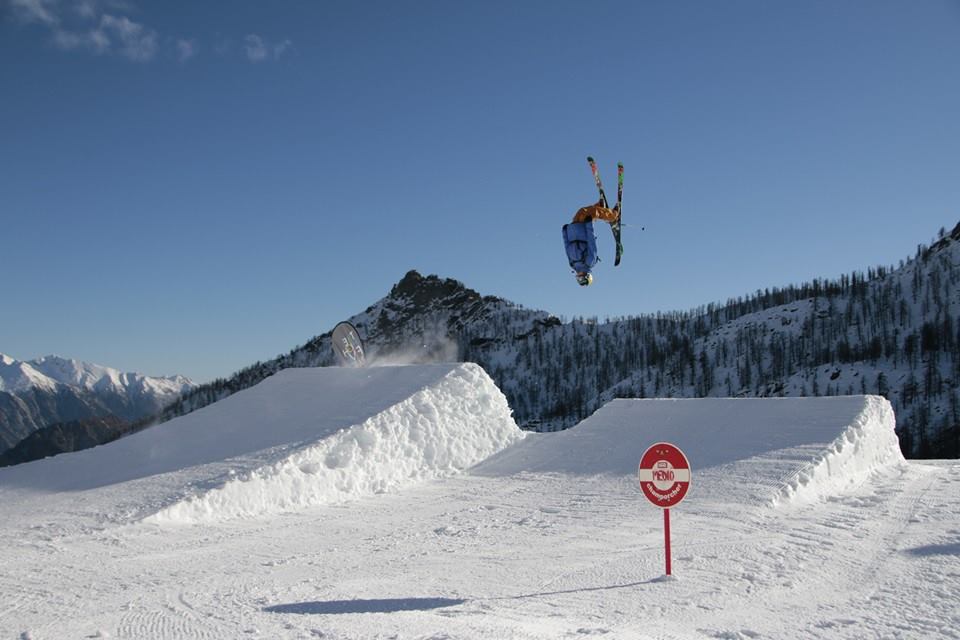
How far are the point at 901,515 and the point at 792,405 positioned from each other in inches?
230

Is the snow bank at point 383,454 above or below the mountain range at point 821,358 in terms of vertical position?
below

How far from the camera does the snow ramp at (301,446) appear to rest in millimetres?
13656

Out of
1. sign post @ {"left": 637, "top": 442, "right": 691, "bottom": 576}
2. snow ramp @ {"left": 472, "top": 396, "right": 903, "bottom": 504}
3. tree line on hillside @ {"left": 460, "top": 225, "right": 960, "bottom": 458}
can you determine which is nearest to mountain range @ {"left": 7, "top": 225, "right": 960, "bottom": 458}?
tree line on hillside @ {"left": 460, "top": 225, "right": 960, "bottom": 458}

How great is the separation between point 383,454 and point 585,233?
6711mm

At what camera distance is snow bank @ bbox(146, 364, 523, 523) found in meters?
13.4

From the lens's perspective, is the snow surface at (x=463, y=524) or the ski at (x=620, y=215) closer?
the snow surface at (x=463, y=524)

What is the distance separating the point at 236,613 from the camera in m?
7.30

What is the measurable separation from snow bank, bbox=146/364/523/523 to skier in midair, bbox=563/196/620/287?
5.79 m

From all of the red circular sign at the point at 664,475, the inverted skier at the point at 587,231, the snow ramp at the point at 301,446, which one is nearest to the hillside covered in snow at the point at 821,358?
the snow ramp at the point at 301,446

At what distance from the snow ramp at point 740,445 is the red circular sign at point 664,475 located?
16.2 feet

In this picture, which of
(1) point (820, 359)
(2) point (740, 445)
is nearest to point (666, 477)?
(2) point (740, 445)

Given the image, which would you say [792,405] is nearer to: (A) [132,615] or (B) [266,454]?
(B) [266,454]

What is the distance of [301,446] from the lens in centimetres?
1538

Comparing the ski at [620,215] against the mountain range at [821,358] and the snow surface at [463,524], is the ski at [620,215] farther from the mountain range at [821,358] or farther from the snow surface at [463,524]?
the mountain range at [821,358]
